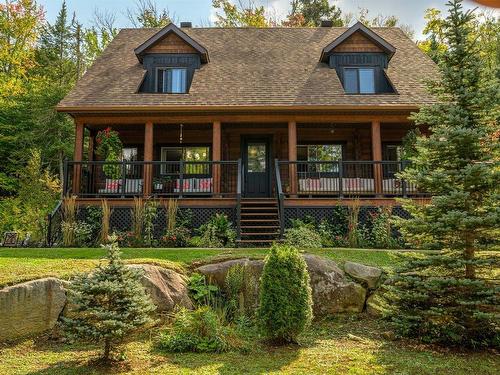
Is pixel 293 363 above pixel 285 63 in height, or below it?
below

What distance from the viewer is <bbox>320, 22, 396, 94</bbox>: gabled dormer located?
49.7 ft

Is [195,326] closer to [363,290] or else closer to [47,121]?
[363,290]

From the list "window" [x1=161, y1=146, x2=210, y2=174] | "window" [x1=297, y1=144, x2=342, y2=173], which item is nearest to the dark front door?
"window" [x1=297, y1=144, x2=342, y2=173]

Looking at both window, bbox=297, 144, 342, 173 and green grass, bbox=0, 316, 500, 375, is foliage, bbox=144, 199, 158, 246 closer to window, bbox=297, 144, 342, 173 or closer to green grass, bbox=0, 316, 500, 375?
green grass, bbox=0, 316, 500, 375

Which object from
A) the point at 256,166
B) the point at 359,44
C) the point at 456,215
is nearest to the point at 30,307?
the point at 456,215

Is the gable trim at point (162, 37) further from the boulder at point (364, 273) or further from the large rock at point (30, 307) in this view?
the large rock at point (30, 307)

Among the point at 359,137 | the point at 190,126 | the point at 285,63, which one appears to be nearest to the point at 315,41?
the point at 285,63

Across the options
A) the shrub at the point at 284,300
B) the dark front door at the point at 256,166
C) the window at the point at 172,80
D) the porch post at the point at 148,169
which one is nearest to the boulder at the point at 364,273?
the shrub at the point at 284,300

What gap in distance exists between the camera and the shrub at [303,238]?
10539 millimetres

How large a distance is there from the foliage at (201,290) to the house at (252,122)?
402 cm

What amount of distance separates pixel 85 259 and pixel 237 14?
80.0 feet

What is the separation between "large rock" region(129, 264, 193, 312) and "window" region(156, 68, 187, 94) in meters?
9.33

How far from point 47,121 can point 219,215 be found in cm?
1614

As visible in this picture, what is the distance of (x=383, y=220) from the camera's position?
1147cm
